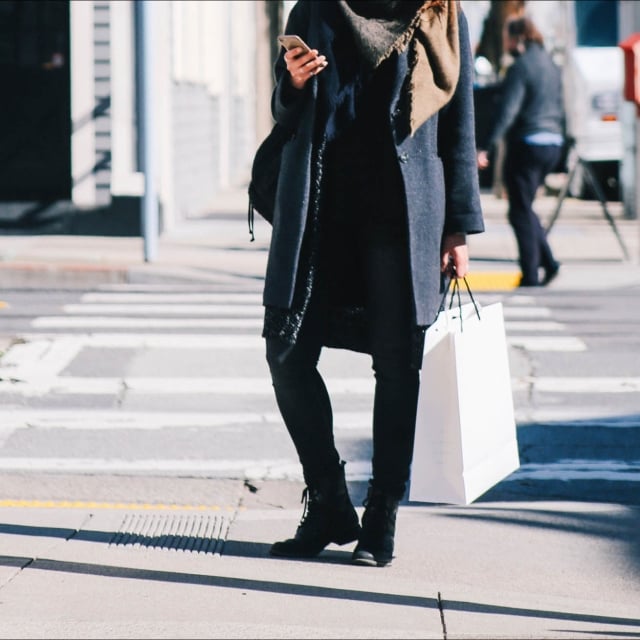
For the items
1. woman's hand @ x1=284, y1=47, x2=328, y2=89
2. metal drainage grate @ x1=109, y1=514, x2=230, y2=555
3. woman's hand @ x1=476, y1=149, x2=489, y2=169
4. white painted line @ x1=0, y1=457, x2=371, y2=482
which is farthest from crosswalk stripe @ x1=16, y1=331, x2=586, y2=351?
woman's hand @ x1=284, y1=47, x2=328, y2=89

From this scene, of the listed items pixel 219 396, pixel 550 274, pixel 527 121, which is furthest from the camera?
pixel 550 274

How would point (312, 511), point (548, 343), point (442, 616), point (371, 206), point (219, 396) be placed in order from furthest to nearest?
1. point (548, 343)
2. point (219, 396)
3. point (312, 511)
4. point (371, 206)
5. point (442, 616)

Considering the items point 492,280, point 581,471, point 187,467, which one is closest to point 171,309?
point 492,280

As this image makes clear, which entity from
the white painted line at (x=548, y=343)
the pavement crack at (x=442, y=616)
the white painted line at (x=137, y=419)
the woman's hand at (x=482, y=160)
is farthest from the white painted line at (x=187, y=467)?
the woman's hand at (x=482, y=160)

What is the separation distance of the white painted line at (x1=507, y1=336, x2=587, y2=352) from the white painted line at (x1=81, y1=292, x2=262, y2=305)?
2.37 m

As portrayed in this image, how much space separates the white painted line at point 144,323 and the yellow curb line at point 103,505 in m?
4.29

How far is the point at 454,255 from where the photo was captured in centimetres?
462

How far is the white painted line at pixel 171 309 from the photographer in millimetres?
10766

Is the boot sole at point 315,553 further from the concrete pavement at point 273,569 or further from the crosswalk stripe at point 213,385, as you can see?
the crosswalk stripe at point 213,385

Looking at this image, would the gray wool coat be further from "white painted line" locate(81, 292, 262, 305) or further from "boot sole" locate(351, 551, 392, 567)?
"white painted line" locate(81, 292, 262, 305)

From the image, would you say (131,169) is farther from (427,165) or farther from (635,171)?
(427,165)

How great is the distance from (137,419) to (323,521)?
106 inches

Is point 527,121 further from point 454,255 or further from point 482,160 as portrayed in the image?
point 454,255

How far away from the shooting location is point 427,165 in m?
4.45
